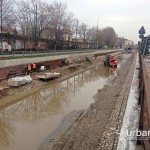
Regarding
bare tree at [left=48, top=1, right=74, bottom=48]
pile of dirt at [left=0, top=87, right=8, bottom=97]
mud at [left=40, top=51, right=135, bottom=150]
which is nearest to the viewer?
mud at [left=40, top=51, right=135, bottom=150]

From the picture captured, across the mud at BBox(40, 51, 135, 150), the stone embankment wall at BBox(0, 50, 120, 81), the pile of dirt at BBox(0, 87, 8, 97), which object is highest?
the stone embankment wall at BBox(0, 50, 120, 81)

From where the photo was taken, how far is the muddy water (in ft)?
33.9

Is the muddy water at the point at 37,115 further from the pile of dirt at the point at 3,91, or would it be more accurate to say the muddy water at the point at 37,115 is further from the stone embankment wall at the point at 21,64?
the stone embankment wall at the point at 21,64

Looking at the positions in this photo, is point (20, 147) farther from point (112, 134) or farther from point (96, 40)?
point (96, 40)

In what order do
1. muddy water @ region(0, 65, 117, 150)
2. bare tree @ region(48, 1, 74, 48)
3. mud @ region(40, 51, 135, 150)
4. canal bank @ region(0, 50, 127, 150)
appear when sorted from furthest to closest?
1. bare tree @ region(48, 1, 74, 48)
2. canal bank @ region(0, 50, 127, 150)
3. muddy water @ region(0, 65, 117, 150)
4. mud @ region(40, 51, 135, 150)

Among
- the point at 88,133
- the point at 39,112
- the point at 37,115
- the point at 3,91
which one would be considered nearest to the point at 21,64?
the point at 3,91

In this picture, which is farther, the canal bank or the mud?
the canal bank

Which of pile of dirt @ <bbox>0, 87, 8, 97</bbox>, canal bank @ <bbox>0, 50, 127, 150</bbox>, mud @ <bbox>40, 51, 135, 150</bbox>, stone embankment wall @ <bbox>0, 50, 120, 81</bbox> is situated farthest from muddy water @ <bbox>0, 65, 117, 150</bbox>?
stone embankment wall @ <bbox>0, 50, 120, 81</bbox>

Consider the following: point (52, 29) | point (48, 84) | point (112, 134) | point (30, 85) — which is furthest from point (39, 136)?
point (52, 29)

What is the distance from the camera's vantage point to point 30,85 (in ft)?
69.9

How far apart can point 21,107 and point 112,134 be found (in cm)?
777

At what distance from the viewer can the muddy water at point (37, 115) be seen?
10328 mm

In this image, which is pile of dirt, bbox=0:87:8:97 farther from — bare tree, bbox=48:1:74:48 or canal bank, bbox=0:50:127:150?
bare tree, bbox=48:1:74:48

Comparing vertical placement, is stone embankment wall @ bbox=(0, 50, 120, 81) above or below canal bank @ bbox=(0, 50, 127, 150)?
above
